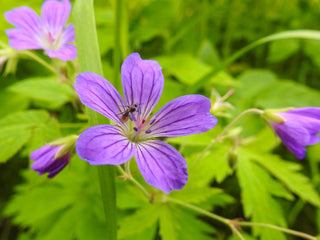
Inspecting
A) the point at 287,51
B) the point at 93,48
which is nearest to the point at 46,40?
the point at 93,48

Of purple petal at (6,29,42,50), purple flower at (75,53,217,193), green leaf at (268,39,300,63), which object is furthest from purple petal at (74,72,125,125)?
green leaf at (268,39,300,63)

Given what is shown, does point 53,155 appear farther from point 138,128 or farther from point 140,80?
point 140,80

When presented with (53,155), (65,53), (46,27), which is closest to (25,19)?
(46,27)

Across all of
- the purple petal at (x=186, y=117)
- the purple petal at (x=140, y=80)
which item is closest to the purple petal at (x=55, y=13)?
the purple petal at (x=140, y=80)

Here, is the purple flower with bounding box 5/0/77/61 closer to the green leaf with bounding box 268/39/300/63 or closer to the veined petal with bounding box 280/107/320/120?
the veined petal with bounding box 280/107/320/120

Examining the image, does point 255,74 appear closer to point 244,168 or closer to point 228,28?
point 228,28
